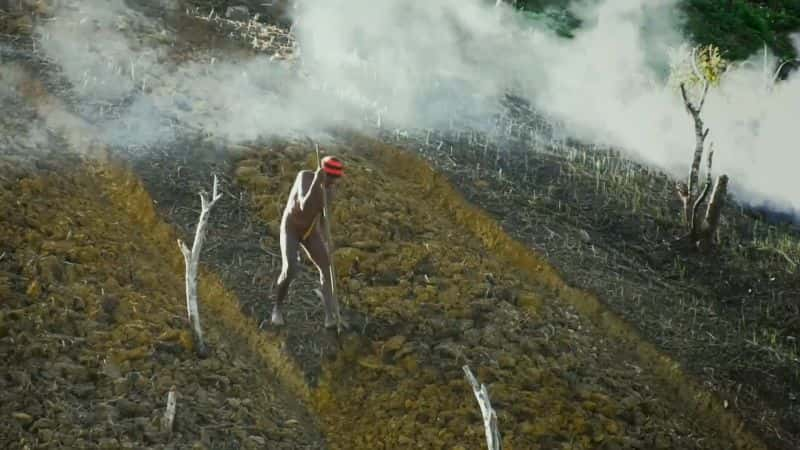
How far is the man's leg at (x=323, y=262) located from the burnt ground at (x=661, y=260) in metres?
2.91

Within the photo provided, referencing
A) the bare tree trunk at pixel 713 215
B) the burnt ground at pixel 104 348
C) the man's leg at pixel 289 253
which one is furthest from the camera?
the bare tree trunk at pixel 713 215

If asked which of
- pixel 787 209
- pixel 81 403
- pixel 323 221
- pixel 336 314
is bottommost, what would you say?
pixel 81 403

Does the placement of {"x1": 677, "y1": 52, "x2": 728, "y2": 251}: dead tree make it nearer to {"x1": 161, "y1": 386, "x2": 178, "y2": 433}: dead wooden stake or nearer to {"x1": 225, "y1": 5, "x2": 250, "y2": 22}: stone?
{"x1": 161, "y1": 386, "x2": 178, "y2": 433}: dead wooden stake

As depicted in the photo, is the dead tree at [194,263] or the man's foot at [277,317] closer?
the dead tree at [194,263]

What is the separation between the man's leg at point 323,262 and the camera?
23.5ft

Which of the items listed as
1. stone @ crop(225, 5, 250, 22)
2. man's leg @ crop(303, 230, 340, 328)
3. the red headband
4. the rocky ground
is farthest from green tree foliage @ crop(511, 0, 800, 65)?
the red headband

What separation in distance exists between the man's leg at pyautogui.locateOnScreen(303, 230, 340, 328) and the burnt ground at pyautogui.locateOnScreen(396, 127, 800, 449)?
2906 millimetres

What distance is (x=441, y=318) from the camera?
7953 mm

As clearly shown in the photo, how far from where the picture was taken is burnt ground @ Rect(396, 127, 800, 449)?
836cm

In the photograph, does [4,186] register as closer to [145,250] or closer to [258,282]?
[145,250]

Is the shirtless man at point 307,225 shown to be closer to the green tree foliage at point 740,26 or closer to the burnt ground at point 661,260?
the burnt ground at point 661,260

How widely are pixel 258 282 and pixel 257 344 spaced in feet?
2.75

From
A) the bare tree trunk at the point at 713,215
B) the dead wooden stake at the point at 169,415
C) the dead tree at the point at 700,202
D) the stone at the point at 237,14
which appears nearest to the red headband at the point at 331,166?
the dead wooden stake at the point at 169,415

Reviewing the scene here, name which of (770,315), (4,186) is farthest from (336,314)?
(770,315)
